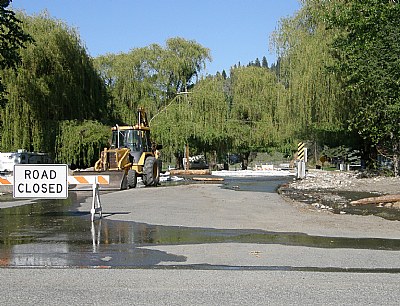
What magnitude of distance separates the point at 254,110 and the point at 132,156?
28.8 m

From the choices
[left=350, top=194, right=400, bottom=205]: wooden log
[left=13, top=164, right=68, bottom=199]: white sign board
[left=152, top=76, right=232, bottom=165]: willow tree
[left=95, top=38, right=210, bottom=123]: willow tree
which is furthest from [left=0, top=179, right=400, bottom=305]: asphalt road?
[left=95, top=38, right=210, bottom=123]: willow tree

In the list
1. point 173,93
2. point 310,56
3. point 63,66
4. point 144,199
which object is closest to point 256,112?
point 173,93

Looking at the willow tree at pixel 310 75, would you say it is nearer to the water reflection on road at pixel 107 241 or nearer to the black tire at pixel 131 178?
the black tire at pixel 131 178

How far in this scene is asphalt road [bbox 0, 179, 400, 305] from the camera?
279 inches

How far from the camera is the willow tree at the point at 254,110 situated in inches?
2073

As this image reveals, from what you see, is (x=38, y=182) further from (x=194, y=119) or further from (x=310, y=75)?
(x=194, y=119)

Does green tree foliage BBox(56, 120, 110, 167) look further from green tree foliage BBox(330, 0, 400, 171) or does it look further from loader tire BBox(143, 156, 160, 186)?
green tree foliage BBox(330, 0, 400, 171)

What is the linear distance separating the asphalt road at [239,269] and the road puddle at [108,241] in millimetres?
42

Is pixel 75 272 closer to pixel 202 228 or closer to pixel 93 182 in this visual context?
pixel 202 228

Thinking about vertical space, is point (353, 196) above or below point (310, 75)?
below

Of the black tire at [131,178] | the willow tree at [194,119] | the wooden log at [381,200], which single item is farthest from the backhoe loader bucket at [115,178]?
the willow tree at [194,119]

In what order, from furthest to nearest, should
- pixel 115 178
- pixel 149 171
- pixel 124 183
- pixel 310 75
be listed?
pixel 310 75 < pixel 149 171 < pixel 124 183 < pixel 115 178

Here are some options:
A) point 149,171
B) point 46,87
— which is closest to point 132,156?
point 149,171

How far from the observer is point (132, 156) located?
28750mm
